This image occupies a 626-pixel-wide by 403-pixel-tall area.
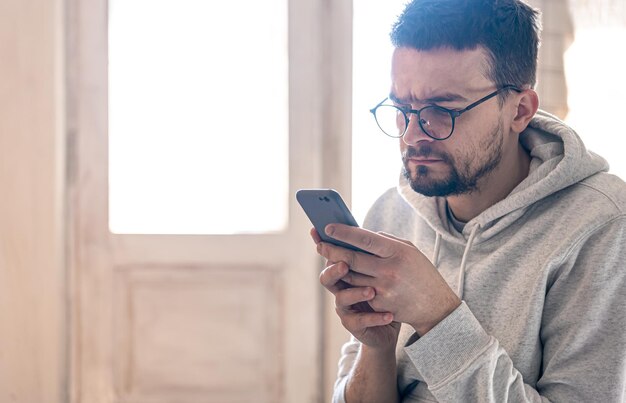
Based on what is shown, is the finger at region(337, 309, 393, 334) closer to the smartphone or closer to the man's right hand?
the man's right hand

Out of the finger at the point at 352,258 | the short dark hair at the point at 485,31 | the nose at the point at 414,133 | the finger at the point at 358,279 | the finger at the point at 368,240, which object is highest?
the short dark hair at the point at 485,31

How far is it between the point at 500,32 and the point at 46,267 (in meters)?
1.88

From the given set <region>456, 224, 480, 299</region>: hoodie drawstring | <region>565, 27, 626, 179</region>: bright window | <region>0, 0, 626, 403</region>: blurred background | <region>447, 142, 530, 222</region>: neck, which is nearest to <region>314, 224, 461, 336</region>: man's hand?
<region>456, 224, 480, 299</region>: hoodie drawstring

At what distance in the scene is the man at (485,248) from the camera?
3.56 feet

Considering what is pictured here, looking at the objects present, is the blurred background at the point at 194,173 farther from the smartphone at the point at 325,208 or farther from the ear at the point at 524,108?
the smartphone at the point at 325,208

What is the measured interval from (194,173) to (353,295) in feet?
5.25

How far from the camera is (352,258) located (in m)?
1.12

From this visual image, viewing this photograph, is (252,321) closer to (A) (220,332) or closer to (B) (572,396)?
(A) (220,332)

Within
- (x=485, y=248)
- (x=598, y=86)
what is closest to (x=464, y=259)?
(x=485, y=248)

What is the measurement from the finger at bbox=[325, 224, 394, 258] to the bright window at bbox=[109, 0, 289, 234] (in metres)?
1.49

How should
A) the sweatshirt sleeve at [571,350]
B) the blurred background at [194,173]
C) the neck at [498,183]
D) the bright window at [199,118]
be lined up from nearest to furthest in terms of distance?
the sweatshirt sleeve at [571,350]
the neck at [498,183]
the blurred background at [194,173]
the bright window at [199,118]

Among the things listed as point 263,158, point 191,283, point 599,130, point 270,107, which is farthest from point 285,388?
point 599,130

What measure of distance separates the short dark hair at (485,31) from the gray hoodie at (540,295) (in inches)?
5.9

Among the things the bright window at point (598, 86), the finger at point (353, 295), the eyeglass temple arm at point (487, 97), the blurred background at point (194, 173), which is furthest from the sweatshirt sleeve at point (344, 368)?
the bright window at point (598, 86)
